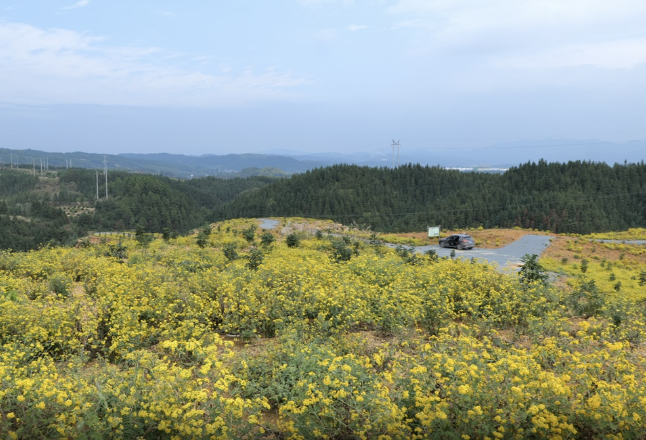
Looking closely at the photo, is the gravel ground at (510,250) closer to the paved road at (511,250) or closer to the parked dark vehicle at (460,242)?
the paved road at (511,250)

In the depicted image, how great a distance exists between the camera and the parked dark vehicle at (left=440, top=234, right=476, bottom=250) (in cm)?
2753

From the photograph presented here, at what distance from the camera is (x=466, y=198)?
91.4 m

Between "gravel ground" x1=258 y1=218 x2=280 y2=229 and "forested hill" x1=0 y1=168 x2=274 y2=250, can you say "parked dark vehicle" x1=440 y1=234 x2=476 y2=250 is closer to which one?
"gravel ground" x1=258 y1=218 x2=280 y2=229

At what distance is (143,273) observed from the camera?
10.2m

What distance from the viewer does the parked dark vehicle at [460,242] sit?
27.5m

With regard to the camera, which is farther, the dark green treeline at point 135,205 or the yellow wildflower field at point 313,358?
the dark green treeline at point 135,205

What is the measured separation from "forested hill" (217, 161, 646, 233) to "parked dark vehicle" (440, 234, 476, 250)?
3278cm

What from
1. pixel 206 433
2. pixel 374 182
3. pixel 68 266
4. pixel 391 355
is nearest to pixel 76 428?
pixel 206 433

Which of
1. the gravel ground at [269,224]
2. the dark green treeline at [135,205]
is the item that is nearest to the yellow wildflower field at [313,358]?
the gravel ground at [269,224]

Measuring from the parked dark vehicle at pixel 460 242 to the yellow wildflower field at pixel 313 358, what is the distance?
16536 millimetres

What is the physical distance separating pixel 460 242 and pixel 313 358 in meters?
24.6

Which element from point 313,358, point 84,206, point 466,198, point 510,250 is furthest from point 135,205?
point 313,358

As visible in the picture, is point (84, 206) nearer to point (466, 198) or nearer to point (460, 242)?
point (466, 198)

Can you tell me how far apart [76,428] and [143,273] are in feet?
22.1
